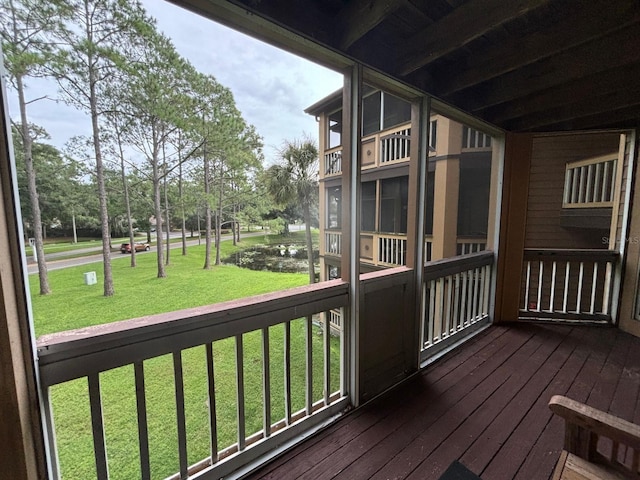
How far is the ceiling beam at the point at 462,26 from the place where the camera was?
139 centimetres

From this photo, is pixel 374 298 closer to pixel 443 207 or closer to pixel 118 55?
pixel 118 55

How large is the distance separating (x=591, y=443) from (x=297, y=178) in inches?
206

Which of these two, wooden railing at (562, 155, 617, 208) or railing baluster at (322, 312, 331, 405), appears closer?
railing baluster at (322, 312, 331, 405)

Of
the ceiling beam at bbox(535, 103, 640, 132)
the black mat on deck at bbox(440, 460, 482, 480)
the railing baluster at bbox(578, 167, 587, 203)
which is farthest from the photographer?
→ the railing baluster at bbox(578, 167, 587, 203)

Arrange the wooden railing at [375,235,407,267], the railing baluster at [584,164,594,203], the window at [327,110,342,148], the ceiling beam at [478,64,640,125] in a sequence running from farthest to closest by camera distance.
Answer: the window at [327,110,342,148] → the wooden railing at [375,235,407,267] → the railing baluster at [584,164,594,203] → the ceiling beam at [478,64,640,125]

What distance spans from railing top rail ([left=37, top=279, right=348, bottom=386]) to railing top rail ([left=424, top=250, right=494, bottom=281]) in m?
1.32

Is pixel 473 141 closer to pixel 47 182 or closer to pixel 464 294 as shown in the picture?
pixel 464 294

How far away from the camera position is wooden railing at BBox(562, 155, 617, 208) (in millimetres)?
4176

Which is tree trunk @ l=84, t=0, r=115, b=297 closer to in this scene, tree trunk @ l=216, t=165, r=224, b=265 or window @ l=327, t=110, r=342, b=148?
tree trunk @ l=216, t=165, r=224, b=265

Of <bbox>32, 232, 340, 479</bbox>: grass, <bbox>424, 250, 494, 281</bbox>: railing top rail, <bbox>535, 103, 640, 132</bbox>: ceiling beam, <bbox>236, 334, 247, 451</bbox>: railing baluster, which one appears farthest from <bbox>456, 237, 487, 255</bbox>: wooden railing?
<bbox>236, 334, 247, 451</bbox>: railing baluster

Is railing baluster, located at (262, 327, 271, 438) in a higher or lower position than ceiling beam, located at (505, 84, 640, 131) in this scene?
lower

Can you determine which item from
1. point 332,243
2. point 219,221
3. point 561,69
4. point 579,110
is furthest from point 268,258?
point 579,110

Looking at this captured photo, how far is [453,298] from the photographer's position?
287 cm

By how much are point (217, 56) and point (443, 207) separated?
14.0ft
